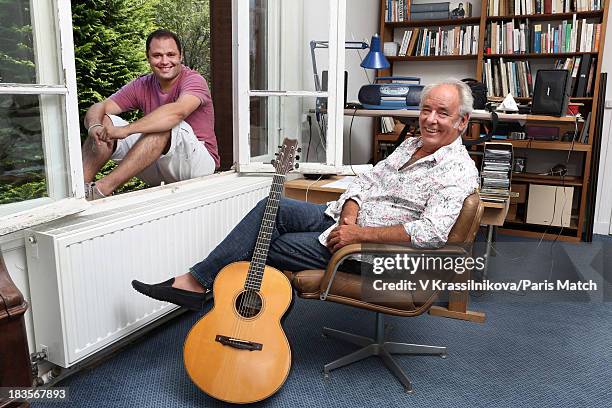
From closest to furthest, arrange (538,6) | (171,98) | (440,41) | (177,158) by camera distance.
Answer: (177,158) → (171,98) → (538,6) → (440,41)

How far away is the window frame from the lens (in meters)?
2.61

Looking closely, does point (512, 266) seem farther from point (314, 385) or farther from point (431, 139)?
point (314, 385)

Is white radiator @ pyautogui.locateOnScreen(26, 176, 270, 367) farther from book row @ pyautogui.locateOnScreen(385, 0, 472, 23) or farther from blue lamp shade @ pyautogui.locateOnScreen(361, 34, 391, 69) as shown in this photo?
book row @ pyautogui.locateOnScreen(385, 0, 472, 23)

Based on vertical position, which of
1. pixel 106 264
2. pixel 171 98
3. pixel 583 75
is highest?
pixel 583 75

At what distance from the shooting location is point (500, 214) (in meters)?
2.61

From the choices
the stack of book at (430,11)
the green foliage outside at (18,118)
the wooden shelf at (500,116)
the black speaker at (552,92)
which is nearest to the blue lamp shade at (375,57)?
the wooden shelf at (500,116)

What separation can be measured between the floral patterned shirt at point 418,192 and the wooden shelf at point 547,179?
86.0 inches

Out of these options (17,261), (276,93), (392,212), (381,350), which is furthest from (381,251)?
(276,93)

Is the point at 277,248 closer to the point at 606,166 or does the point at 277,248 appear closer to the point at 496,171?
the point at 496,171

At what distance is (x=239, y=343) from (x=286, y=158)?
34.6 inches

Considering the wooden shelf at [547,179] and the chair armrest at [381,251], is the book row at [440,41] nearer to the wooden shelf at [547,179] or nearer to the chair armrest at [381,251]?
the wooden shelf at [547,179]

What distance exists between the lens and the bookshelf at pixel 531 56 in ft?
12.3

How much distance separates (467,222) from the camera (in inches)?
68.4

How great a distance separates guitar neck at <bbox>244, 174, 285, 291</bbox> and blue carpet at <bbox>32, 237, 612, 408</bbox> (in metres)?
0.44
